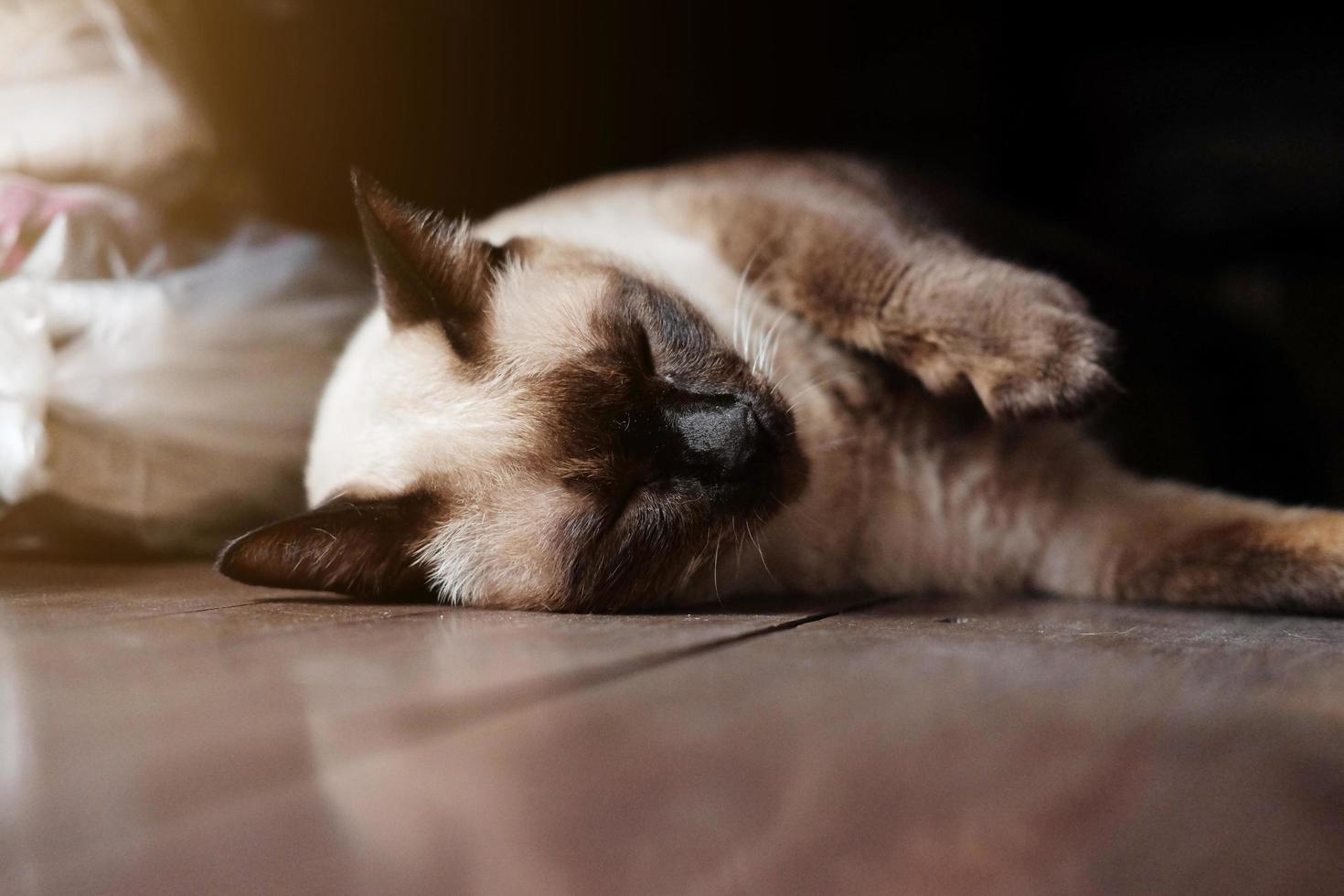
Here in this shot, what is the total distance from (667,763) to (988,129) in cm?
259

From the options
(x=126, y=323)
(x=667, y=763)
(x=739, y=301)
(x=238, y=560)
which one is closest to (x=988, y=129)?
(x=739, y=301)

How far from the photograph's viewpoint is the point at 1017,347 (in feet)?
3.69

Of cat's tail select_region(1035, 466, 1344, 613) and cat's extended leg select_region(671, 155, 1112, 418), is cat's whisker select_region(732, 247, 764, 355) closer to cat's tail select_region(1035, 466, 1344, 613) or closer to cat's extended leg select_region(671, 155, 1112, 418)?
cat's extended leg select_region(671, 155, 1112, 418)

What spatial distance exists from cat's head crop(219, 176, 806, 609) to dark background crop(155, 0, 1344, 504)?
0.75 m

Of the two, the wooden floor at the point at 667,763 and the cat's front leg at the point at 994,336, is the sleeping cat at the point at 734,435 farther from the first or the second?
the wooden floor at the point at 667,763

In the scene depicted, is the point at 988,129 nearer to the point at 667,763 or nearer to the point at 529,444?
the point at 529,444

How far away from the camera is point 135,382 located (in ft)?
4.75

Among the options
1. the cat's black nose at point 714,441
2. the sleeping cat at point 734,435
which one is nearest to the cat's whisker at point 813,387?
the sleeping cat at point 734,435

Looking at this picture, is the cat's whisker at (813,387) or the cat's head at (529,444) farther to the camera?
the cat's whisker at (813,387)

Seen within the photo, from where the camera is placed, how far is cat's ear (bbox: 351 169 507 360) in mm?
1110

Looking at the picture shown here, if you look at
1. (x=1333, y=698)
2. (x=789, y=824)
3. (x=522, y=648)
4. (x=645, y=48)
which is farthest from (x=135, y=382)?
(x=645, y=48)

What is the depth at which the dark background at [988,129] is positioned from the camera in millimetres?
1924

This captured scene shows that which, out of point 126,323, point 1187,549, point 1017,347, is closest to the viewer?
point 1017,347

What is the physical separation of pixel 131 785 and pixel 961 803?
16.5 inches
